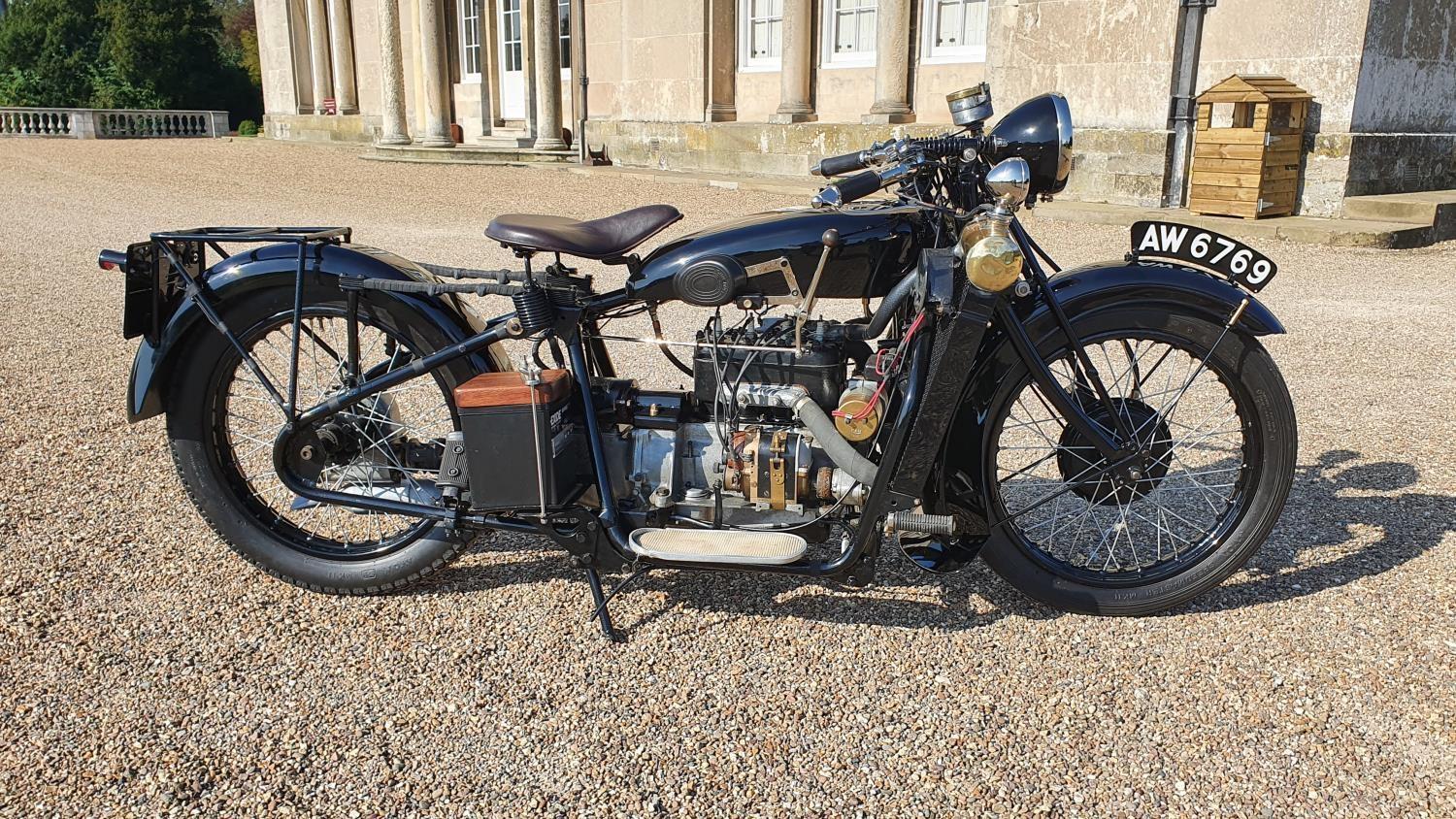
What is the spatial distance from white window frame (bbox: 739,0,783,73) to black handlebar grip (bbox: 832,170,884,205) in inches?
565

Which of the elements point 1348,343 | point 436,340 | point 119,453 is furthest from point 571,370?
point 1348,343

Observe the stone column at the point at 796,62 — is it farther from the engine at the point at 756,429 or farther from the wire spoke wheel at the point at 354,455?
the engine at the point at 756,429

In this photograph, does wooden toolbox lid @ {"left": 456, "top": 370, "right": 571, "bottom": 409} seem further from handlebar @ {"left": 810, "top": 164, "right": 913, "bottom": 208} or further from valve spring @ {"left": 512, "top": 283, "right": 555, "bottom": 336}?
handlebar @ {"left": 810, "top": 164, "right": 913, "bottom": 208}

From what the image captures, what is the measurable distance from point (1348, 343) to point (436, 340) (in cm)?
544

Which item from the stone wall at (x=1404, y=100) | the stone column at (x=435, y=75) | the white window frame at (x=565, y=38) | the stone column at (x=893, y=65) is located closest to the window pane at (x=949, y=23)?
the stone column at (x=893, y=65)

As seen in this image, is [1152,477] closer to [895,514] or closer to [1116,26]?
[895,514]

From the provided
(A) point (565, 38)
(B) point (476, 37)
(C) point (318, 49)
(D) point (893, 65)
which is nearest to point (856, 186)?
(D) point (893, 65)

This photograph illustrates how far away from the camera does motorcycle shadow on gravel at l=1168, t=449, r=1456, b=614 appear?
3.26m

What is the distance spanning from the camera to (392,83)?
21062 mm

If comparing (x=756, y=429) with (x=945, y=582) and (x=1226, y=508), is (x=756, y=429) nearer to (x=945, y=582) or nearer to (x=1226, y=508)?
(x=945, y=582)

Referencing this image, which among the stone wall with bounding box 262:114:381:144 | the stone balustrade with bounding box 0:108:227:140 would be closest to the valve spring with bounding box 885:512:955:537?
the stone wall with bounding box 262:114:381:144

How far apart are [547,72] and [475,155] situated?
6.16 feet

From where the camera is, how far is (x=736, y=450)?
290 cm

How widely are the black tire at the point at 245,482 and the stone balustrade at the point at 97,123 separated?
29.4 metres
